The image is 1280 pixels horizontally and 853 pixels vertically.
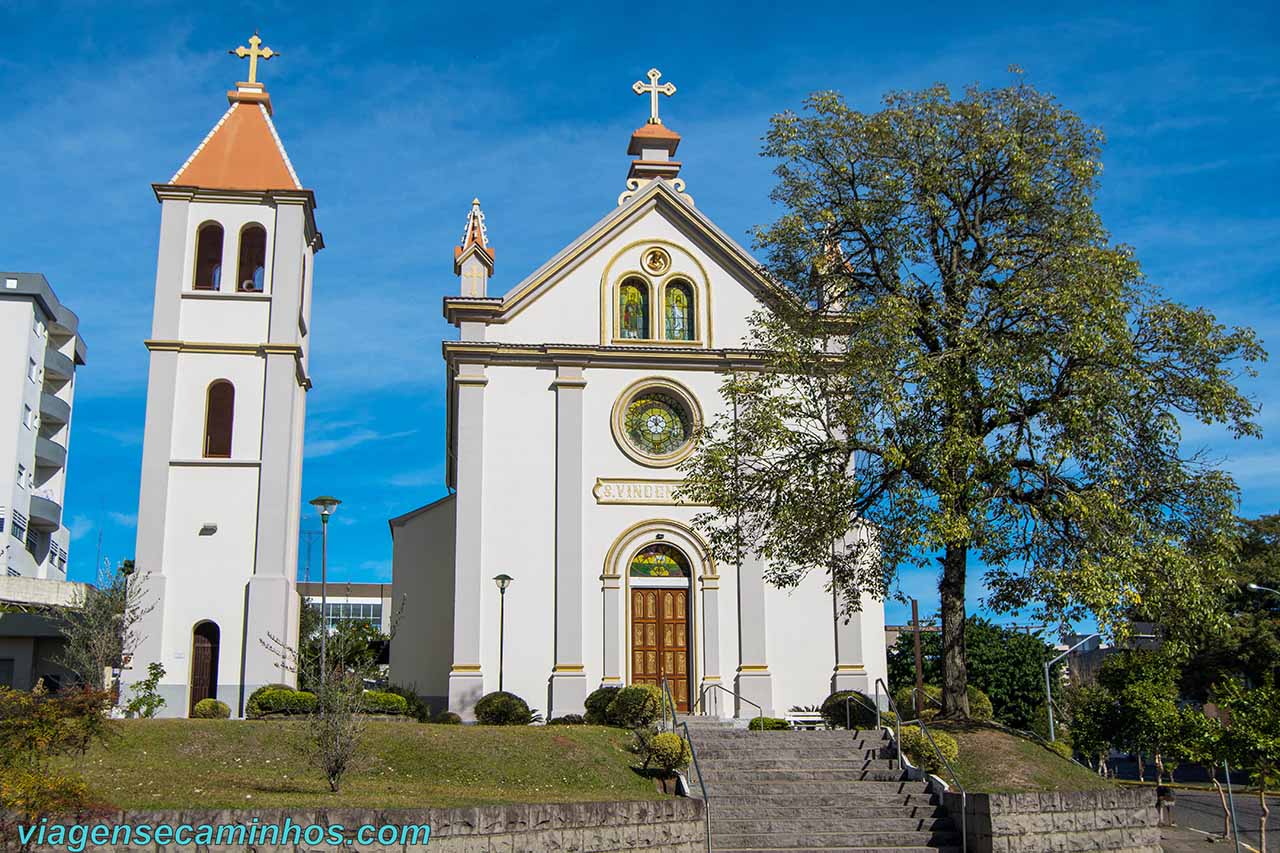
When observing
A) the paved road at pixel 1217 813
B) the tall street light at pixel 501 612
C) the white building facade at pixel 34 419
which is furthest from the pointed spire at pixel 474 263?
the white building facade at pixel 34 419

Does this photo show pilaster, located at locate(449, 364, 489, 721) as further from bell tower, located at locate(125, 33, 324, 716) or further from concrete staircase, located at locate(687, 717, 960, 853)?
concrete staircase, located at locate(687, 717, 960, 853)

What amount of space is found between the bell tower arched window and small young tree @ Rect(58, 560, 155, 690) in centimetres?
1271

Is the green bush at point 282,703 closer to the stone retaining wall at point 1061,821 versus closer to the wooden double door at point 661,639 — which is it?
the wooden double door at point 661,639

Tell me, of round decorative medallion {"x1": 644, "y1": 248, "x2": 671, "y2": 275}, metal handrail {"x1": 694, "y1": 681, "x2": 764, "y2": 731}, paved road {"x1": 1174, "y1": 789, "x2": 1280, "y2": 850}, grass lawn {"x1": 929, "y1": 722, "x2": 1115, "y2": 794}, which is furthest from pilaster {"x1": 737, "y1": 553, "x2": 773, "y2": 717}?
paved road {"x1": 1174, "y1": 789, "x2": 1280, "y2": 850}

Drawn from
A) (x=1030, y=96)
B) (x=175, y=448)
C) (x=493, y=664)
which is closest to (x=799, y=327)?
(x=1030, y=96)

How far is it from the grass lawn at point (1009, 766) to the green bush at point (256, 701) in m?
14.0

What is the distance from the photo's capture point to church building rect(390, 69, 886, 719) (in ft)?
96.3

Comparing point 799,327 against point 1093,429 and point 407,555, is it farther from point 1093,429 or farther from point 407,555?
point 407,555

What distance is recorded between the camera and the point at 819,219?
914 inches

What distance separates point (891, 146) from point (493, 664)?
14.4 meters

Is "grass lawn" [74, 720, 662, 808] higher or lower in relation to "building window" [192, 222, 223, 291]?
lower

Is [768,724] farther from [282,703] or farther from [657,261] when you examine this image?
[657,261]

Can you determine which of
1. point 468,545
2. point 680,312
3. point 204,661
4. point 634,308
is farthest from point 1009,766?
point 204,661

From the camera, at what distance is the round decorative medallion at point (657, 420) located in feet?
101
